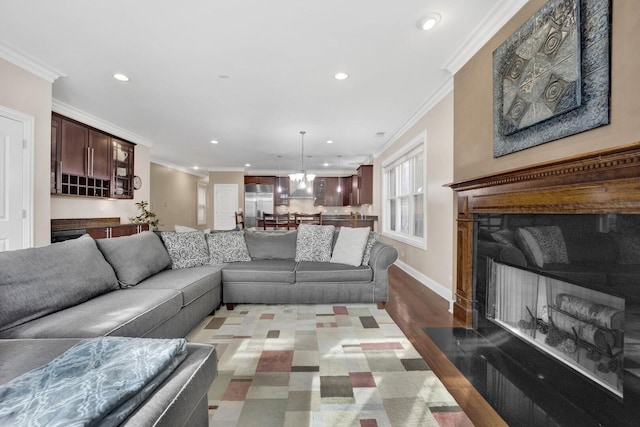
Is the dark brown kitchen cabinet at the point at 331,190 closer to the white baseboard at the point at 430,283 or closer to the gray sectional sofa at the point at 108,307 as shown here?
the white baseboard at the point at 430,283

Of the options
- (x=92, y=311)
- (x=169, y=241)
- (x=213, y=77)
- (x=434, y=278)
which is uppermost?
(x=213, y=77)

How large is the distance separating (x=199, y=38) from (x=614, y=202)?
3047 millimetres

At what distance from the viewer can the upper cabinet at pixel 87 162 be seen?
396 centimetres

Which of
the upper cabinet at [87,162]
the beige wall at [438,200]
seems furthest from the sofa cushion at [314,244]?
the upper cabinet at [87,162]

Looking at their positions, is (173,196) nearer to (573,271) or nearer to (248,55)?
(248,55)

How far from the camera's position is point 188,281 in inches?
97.9

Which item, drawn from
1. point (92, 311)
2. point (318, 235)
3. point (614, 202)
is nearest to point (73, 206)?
point (92, 311)

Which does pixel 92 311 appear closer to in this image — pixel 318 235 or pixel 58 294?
pixel 58 294

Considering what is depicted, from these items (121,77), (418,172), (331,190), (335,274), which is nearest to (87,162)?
(121,77)

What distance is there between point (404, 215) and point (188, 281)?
4.05 metres

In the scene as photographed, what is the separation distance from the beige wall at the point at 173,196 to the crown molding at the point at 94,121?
2.50 metres

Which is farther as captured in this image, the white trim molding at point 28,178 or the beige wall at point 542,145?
the white trim molding at point 28,178

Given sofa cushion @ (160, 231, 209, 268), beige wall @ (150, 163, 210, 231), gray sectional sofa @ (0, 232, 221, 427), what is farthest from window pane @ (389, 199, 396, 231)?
beige wall @ (150, 163, 210, 231)

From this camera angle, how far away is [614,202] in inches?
49.1
